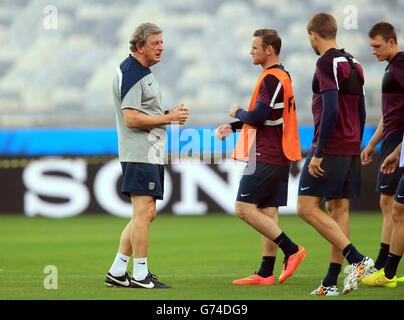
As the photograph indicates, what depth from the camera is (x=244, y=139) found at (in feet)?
21.5

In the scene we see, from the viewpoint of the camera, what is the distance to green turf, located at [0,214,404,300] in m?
5.98

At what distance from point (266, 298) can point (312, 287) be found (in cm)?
78

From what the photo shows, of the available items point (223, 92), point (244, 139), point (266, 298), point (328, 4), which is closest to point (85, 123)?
point (223, 92)

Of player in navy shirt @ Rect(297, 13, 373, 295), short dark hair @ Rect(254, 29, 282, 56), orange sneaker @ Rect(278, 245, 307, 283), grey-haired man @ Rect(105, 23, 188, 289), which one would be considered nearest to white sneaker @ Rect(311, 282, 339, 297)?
player in navy shirt @ Rect(297, 13, 373, 295)

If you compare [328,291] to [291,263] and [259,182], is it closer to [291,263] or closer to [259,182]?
[291,263]

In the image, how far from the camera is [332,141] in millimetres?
5941

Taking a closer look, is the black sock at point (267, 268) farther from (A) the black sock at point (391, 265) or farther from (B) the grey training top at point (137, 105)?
(B) the grey training top at point (137, 105)

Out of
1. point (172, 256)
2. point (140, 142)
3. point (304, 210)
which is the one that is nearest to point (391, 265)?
point (304, 210)

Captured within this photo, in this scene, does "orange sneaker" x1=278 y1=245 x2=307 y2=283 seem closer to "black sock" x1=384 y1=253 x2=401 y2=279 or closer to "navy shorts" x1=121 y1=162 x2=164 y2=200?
"black sock" x1=384 y1=253 x2=401 y2=279

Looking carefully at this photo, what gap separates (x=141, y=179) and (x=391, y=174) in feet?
6.98

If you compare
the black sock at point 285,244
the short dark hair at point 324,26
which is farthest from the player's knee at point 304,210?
the short dark hair at point 324,26

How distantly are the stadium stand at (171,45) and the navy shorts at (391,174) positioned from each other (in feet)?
34.0

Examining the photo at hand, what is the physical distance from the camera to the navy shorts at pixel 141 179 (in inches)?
245

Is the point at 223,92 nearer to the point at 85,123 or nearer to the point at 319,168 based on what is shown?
the point at 85,123
